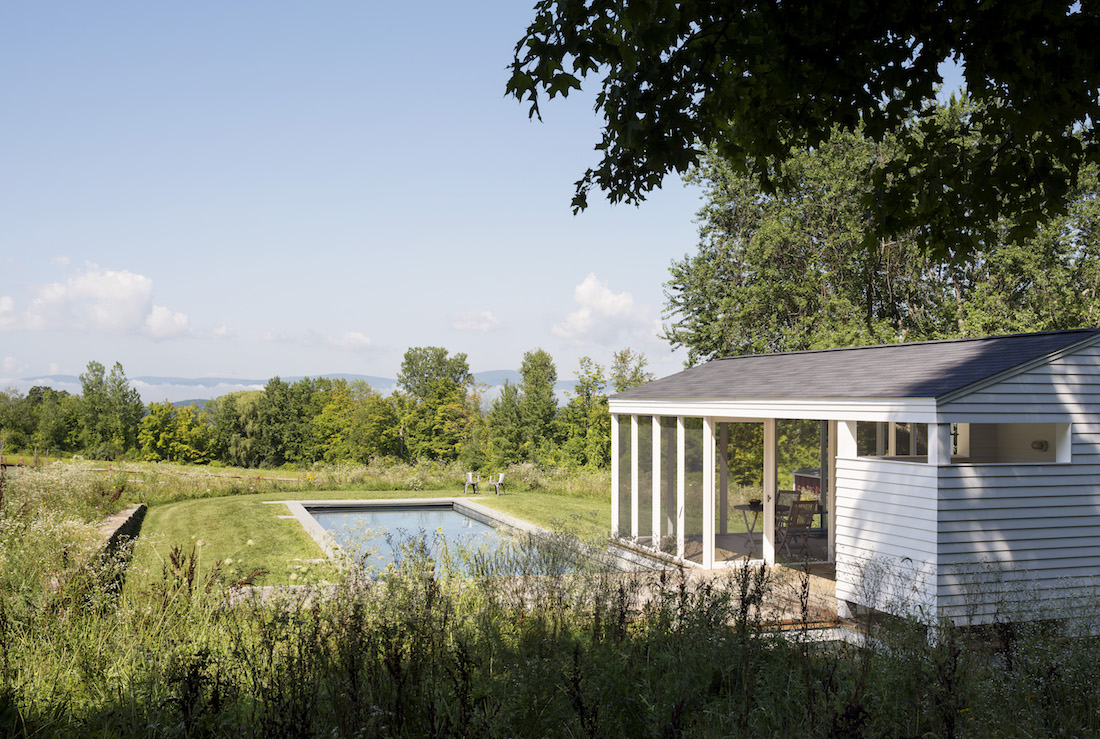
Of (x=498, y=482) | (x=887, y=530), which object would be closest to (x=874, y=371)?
(x=887, y=530)

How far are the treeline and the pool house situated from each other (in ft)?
38.1

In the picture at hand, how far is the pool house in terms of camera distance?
6840 millimetres

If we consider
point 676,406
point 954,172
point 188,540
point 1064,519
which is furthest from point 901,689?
point 188,540

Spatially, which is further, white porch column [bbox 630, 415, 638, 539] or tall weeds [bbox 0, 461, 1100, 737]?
white porch column [bbox 630, 415, 638, 539]

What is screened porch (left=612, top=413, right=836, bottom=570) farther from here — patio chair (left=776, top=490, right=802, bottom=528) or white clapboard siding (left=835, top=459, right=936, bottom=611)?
white clapboard siding (left=835, top=459, right=936, bottom=611)

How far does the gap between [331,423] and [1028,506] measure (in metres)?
33.6

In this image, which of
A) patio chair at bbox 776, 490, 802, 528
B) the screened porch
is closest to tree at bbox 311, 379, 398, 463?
the screened porch

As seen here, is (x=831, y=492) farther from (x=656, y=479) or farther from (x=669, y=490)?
(x=656, y=479)

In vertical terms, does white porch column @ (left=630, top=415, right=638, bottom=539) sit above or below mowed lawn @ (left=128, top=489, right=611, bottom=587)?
above

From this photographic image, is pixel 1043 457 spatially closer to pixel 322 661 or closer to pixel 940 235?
pixel 940 235

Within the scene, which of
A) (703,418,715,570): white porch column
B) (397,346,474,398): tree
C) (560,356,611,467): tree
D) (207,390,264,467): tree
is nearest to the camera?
(703,418,715,570): white porch column

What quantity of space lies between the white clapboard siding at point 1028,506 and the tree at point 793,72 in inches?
90.6

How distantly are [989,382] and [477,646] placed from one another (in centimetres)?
546

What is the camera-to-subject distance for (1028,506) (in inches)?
281
